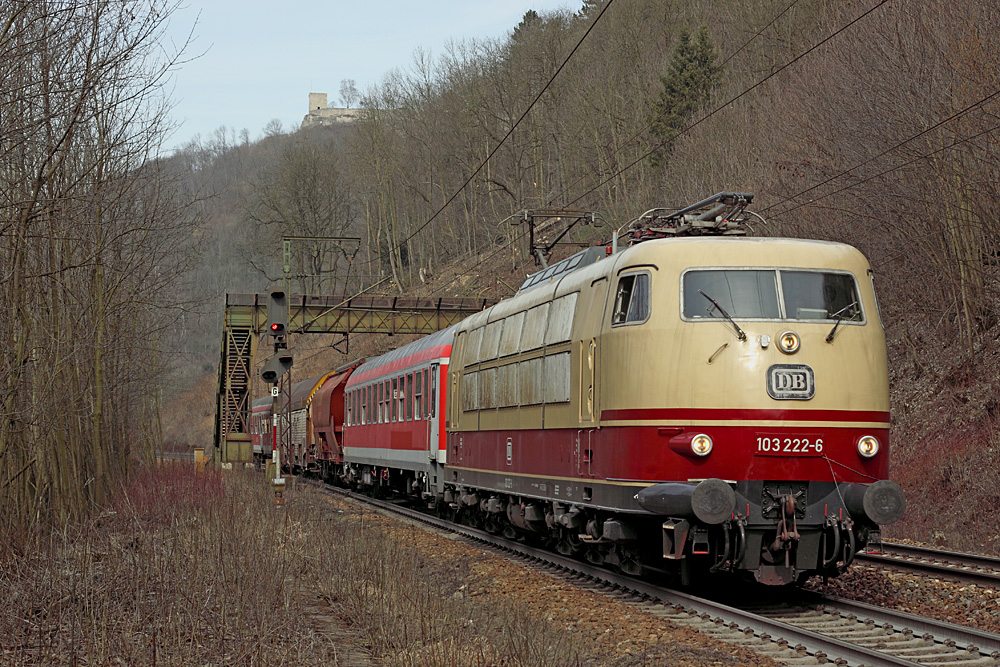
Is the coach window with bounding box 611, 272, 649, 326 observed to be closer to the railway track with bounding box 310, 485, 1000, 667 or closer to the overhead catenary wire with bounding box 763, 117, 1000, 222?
the railway track with bounding box 310, 485, 1000, 667

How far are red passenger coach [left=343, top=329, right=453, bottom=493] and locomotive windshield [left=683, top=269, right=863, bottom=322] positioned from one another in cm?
921

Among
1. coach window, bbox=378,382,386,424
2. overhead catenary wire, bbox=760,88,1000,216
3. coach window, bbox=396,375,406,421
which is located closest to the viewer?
overhead catenary wire, bbox=760,88,1000,216

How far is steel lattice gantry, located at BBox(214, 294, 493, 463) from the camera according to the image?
4275cm

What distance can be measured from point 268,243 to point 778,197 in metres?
44.3

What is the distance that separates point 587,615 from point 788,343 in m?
3.03

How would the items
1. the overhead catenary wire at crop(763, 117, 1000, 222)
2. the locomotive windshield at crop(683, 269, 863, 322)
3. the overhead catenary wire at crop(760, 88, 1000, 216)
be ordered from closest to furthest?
the locomotive windshield at crop(683, 269, 863, 322), the overhead catenary wire at crop(760, 88, 1000, 216), the overhead catenary wire at crop(763, 117, 1000, 222)

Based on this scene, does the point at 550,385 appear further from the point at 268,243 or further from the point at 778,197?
the point at 268,243

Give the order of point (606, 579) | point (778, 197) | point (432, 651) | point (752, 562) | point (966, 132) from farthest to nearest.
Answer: point (778, 197)
point (966, 132)
point (606, 579)
point (752, 562)
point (432, 651)

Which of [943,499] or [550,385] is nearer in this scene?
[550,385]

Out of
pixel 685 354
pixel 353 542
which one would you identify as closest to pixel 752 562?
pixel 685 354

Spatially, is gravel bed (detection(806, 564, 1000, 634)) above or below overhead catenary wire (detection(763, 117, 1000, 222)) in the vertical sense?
below

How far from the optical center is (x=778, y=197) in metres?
28.0

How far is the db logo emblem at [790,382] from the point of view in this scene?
10.0 metres

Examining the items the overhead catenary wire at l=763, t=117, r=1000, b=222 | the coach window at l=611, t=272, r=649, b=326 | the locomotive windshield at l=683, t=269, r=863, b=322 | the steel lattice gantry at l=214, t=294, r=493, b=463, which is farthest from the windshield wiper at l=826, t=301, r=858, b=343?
the steel lattice gantry at l=214, t=294, r=493, b=463
